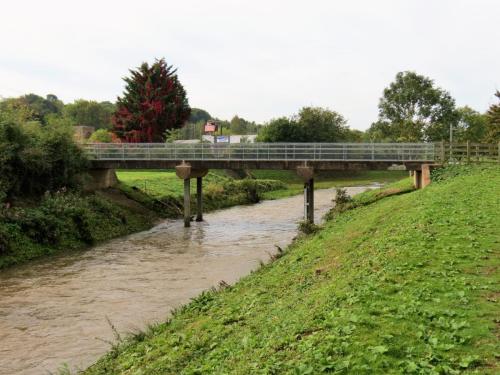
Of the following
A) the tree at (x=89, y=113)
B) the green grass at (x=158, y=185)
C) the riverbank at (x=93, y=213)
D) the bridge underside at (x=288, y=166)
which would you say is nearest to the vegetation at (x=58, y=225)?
the riverbank at (x=93, y=213)

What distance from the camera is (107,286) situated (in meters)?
19.0

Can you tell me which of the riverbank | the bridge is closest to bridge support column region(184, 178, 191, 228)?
the bridge

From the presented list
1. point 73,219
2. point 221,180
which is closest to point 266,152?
point 73,219

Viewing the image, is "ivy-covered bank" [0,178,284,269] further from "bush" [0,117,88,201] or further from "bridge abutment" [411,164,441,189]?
"bridge abutment" [411,164,441,189]

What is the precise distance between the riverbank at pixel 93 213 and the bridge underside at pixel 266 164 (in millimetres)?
2982

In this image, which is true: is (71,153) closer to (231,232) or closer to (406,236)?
(231,232)

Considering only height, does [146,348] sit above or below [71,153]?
below

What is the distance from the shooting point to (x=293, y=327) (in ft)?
28.5

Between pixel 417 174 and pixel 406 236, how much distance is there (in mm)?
20922

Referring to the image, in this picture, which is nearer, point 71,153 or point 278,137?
point 71,153

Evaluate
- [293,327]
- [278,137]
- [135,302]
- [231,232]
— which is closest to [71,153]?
[231,232]

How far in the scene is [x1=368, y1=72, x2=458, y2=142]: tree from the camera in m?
67.3

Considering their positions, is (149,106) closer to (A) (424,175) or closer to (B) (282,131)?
(B) (282,131)

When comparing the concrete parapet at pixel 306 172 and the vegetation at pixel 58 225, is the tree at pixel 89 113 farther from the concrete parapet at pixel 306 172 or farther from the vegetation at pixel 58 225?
the concrete parapet at pixel 306 172
